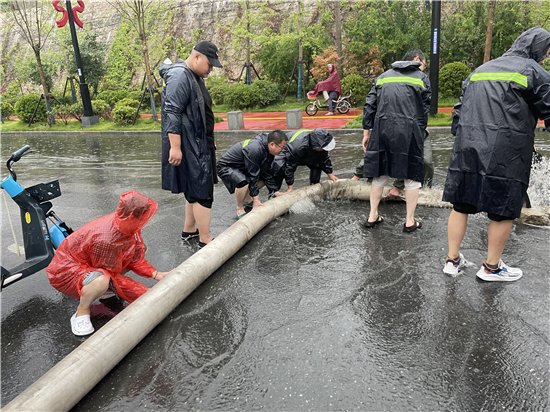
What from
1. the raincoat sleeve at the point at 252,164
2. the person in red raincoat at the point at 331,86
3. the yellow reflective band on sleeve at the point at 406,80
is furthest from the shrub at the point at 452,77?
the raincoat sleeve at the point at 252,164

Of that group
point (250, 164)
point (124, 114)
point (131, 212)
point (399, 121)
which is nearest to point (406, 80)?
point (399, 121)

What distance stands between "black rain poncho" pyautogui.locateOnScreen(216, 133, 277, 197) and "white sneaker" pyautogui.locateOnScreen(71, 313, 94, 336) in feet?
7.99

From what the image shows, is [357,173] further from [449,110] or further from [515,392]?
[449,110]

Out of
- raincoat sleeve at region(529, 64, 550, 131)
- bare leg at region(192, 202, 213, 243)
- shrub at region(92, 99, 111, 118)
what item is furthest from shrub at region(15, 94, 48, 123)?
raincoat sleeve at region(529, 64, 550, 131)

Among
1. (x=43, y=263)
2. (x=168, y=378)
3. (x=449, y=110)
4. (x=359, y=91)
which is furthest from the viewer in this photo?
(x=359, y=91)

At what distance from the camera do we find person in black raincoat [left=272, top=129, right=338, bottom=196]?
5270 millimetres

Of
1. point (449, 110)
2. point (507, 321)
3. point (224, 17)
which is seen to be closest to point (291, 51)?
point (449, 110)

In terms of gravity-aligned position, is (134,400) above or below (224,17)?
below

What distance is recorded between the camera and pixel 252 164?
503 centimetres

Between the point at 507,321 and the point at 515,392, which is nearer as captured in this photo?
the point at 515,392

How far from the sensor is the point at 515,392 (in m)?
2.33

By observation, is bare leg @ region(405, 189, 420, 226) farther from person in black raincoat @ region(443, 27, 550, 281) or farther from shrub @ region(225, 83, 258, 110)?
shrub @ region(225, 83, 258, 110)

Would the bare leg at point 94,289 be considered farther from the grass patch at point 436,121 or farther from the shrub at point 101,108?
the shrub at point 101,108

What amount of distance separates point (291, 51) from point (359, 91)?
594 centimetres
